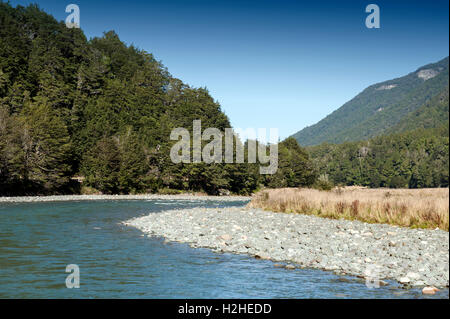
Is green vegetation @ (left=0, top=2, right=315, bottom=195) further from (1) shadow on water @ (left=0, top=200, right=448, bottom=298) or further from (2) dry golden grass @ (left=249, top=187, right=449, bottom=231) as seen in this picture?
(1) shadow on water @ (left=0, top=200, right=448, bottom=298)

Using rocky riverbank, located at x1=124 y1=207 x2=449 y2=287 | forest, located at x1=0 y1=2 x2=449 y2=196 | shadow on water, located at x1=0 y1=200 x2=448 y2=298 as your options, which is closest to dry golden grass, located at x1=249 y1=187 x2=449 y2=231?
rocky riverbank, located at x1=124 y1=207 x2=449 y2=287

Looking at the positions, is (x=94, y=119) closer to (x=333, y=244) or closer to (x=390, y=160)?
(x=333, y=244)

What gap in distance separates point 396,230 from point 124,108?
283 feet

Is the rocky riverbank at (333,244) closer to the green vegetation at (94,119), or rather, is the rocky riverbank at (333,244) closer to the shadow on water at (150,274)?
the shadow on water at (150,274)

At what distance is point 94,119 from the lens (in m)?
83.4

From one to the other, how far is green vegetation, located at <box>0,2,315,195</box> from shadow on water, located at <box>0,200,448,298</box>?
41.0 m

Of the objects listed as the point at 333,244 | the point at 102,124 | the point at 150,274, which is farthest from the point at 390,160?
the point at 150,274

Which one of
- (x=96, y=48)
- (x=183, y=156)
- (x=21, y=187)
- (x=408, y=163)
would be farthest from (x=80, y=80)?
(x=408, y=163)

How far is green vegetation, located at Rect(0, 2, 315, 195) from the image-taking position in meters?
58.9

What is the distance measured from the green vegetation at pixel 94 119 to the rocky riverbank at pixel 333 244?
1629 inches

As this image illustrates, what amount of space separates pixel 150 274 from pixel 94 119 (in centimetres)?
7701

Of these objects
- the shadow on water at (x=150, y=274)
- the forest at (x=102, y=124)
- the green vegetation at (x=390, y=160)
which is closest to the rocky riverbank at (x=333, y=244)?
the shadow on water at (x=150, y=274)

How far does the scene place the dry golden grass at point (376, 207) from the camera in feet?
61.2
